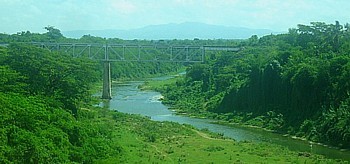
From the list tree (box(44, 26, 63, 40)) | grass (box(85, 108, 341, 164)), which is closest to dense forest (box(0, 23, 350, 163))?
grass (box(85, 108, 341, 164))

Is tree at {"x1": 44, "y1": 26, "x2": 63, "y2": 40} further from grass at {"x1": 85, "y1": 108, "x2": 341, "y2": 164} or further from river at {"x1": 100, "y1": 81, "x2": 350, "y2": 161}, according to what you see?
grass at {"x1": 85, "y1": 108, "x2": 341, "y2": 164}

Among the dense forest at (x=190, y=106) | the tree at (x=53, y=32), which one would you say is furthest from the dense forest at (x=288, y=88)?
the tree at (x=53, y=32)

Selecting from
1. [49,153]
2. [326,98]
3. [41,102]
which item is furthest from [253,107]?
[49,153]

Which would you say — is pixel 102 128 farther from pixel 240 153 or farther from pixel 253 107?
pixel 253 107

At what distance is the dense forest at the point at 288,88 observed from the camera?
49.7m

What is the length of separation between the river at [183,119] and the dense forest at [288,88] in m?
2.01

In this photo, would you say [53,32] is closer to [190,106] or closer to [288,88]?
[190,106]

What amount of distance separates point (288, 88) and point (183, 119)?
13.8 meters

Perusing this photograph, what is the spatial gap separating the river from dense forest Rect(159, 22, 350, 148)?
2.01 metres

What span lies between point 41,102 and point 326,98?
→ 30.9 m

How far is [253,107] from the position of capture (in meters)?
63.5

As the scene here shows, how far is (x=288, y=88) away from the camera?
190 ft

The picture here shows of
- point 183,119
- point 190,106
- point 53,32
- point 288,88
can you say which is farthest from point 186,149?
point 53,32

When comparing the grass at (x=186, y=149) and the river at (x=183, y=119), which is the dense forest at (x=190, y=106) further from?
the river at (x=183, y=119)
